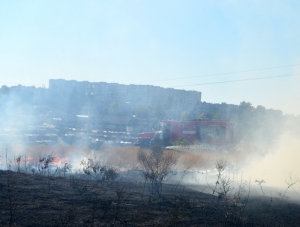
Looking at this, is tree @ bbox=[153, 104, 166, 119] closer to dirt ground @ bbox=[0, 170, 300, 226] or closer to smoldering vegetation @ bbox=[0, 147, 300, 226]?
smoldering vegetation @ bbox=[0, 147, 300, 226]

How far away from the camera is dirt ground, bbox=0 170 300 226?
785 centimetres

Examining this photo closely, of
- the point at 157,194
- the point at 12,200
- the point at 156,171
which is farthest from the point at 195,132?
the point at 12,200

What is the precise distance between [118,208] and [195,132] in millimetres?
32978

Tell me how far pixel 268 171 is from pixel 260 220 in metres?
14.2

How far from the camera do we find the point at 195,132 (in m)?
41.2

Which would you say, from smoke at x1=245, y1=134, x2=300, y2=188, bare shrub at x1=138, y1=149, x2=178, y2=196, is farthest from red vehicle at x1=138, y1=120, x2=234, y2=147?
bare shrub at x1=138, y1=149, x2=178, y2=196

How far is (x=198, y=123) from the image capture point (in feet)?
134

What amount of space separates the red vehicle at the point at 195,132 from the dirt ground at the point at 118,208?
88.2 ft

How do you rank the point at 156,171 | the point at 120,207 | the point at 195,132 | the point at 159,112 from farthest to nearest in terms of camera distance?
the point at 159,112 → the point at 195,132 → the point at 156,171 → the point at 120,207

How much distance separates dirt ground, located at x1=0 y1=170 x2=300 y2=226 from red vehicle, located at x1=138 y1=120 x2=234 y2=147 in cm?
2688

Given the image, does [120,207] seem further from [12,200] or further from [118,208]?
[12,200]

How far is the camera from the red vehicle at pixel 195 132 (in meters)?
39.5

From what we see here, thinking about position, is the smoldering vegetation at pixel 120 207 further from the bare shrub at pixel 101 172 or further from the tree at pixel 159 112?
the tree at pixel 159 112

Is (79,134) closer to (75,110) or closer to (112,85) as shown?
(75,110)
